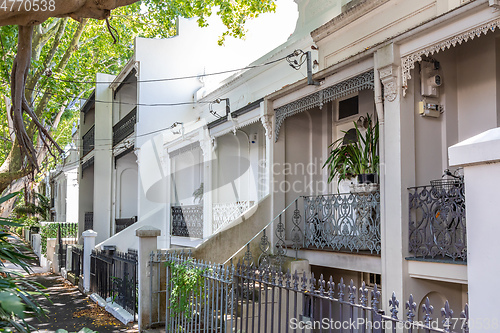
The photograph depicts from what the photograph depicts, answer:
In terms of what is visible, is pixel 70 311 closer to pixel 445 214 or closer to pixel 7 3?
pixel 445 214

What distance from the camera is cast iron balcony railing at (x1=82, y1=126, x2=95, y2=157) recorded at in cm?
2248

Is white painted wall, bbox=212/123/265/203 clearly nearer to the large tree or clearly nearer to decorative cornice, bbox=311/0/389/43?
the large tree

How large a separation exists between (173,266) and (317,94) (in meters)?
3.93

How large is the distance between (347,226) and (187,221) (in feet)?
26.0

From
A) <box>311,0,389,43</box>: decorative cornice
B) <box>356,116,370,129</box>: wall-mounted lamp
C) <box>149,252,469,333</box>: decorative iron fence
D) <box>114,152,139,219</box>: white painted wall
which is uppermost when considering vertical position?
<box>311,0,389,43</box>: decorative cornice

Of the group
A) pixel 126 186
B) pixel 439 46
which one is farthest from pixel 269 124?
pixel 126 186

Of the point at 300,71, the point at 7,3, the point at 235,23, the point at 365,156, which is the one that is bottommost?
the point at 365,156

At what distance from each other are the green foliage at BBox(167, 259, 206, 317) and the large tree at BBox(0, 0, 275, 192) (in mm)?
2673

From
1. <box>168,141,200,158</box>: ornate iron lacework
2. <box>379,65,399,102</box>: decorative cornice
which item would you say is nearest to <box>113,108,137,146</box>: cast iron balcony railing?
<box>168,141,200,158</box>: ornate iron lacework

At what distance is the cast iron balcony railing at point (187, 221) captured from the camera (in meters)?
14.1

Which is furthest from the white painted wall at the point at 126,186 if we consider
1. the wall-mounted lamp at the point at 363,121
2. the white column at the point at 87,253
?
the wall-mounted lamp at the point at 363,121

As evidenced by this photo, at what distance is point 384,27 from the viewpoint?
8.87 metres

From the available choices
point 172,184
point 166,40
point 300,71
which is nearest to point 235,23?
point 300,71

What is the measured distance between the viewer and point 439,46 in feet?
21.0
